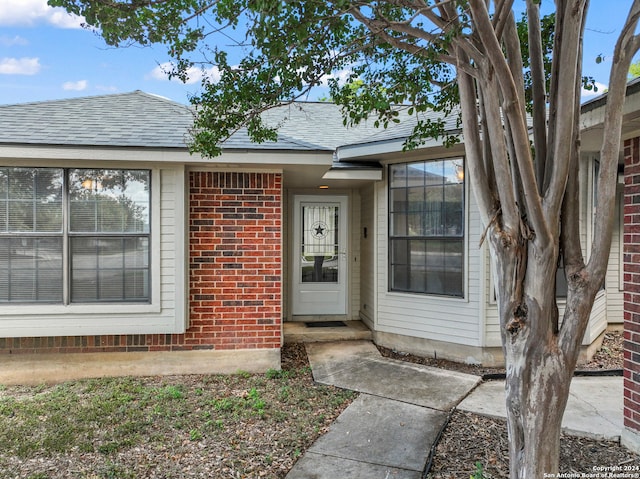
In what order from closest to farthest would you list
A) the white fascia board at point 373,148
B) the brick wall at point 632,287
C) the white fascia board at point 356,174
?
1. the brick wall at point 632,287
2. the white fascia board at point 373,148
3. the white fascia board at point 356,174

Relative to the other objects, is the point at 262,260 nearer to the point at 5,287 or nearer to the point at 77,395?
the point at 77,395

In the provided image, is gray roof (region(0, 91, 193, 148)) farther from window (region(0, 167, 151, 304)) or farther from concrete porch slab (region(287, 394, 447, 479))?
concrete porch slab (region(287, 394, 447, 479))

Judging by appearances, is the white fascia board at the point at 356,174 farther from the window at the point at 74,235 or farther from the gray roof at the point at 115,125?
the window at the point at 74,235

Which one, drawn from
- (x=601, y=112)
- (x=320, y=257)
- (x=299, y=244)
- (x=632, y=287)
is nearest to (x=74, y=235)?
(x=299, y=244)

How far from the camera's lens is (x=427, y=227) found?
5.61 meters

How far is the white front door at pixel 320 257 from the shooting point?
7.09m

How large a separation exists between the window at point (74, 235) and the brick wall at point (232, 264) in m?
0.59

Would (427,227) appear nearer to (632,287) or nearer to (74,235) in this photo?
(632,287)

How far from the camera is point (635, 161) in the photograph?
10.1 ft

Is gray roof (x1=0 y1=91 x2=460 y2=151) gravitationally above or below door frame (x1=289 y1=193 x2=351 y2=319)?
above

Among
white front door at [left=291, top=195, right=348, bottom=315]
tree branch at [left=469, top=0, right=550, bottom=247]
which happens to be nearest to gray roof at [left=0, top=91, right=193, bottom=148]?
white front door at [left=291, top=195, right=348, bottom=315]

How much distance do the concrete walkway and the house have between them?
825 millimetres

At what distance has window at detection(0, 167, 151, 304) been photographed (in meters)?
4.50

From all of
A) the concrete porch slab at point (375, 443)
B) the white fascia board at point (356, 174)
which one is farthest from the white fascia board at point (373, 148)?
the concrete porch slab at point (375, 443)
